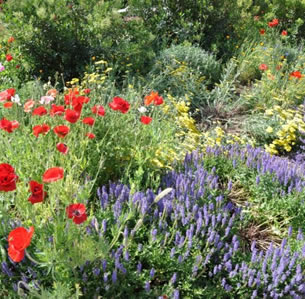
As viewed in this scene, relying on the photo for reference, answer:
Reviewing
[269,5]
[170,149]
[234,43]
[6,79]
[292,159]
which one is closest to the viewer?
[170,149]

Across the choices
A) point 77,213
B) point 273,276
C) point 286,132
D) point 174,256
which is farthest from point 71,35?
point 273,276

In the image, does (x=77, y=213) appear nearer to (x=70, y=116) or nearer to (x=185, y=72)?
(x=70, y=116)

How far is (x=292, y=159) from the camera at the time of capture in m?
3.92

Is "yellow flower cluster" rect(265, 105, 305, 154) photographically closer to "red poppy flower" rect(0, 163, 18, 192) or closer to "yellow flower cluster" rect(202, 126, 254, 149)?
"yellow flower cluster" rect(202, 126, 254, 149)

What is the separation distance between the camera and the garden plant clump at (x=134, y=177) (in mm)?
1928

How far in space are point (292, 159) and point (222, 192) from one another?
1.52 meters

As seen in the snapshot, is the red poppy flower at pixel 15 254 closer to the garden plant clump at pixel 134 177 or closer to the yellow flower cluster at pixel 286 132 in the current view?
the garden plant clump at pixel 134 177

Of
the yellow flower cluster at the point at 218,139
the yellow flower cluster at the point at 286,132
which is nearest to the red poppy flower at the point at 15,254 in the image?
the yellow flower cluster at the point at 218,139

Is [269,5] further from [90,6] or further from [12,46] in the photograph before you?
[12,46]

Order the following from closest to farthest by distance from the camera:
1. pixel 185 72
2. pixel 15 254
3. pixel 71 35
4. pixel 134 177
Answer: pixel 15 254, pixel 134 177, pixel 71 35, pixel 185 72

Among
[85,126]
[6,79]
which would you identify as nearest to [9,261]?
[85,126]

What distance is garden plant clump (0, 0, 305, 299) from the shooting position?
75.9 inches

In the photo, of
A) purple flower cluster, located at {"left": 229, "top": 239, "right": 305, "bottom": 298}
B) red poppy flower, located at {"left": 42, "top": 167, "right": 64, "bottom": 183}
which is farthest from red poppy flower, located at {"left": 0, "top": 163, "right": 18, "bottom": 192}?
purple flower cluster, located at {"left": 229, "top": 239, "right": 305, "bottom": 298}

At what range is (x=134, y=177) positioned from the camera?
8.47ft
